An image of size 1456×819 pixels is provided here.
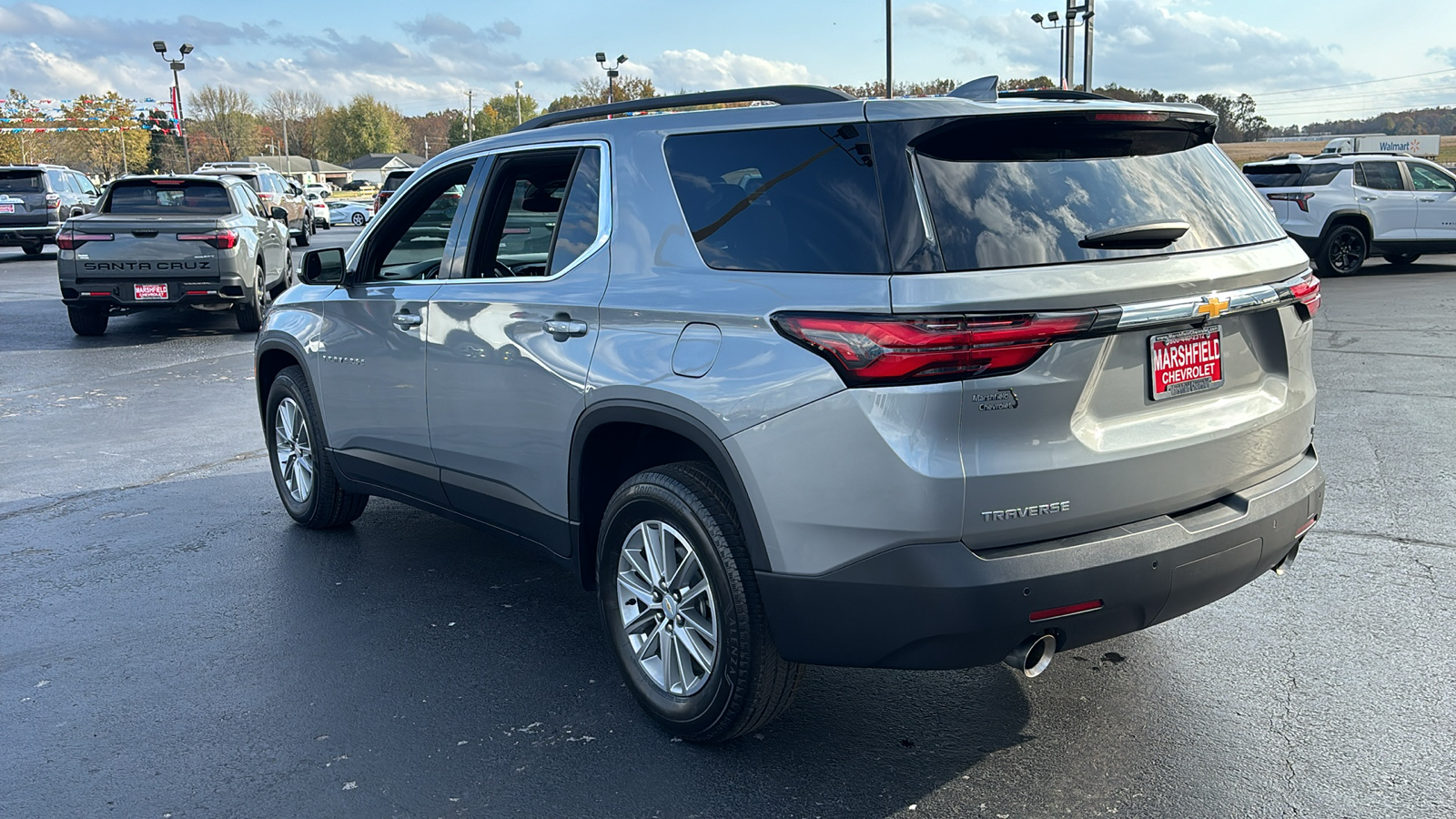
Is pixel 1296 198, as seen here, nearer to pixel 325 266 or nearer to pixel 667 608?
pixel 325 266

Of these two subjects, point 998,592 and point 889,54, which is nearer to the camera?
point 998,592

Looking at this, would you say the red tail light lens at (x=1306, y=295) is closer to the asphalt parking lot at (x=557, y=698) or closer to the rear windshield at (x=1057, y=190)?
the rear windshield at (x=1057, y=190)

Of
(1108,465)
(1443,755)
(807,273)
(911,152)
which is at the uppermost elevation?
(911,152)

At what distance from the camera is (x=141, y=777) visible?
3445mm

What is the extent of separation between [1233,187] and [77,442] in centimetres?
772

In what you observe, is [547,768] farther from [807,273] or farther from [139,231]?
[139,231]

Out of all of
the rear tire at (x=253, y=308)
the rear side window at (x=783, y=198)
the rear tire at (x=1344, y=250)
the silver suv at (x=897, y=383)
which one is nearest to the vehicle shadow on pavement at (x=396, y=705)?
the silver suv at (x=897, y=383)

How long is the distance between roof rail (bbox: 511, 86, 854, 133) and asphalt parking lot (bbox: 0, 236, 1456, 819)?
1.89 m

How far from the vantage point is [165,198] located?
46.7ft

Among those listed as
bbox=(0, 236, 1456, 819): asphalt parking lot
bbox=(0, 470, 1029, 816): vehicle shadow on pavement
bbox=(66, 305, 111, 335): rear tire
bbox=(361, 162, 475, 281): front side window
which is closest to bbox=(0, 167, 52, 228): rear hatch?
bbox=(66, 305, 111, 335): rear tire

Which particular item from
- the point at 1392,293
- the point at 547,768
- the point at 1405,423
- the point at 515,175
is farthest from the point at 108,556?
the point at 1392,293

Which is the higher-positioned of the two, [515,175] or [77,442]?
[515,175]

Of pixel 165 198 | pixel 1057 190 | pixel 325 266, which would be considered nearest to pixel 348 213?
pixel 165 198

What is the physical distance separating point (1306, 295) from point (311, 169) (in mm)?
159008
